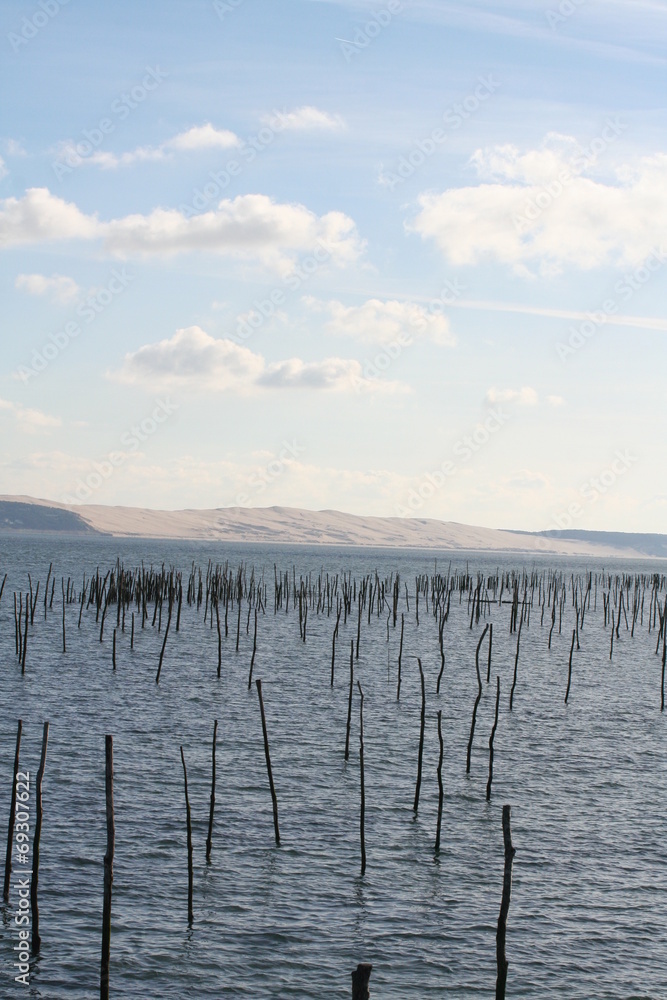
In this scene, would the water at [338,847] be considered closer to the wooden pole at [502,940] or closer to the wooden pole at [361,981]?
the wooden pole at [502,940]

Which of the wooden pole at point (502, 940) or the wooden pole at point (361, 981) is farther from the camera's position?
the wooden pole at point (502, 940)

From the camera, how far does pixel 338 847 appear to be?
44.1 feet

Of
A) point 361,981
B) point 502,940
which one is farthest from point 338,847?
point 361,981

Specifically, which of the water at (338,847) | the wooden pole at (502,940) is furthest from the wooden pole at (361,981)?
the water at (338,847)

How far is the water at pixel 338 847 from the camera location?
1013cm

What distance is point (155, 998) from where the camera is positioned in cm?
938

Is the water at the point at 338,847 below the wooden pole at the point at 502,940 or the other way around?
below

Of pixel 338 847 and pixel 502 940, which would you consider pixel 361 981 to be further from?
pixel 338 847

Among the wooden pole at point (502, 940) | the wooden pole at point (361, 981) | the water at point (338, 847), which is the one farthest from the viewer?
the water at point (338, 847)

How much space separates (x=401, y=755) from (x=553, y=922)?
7578 mm

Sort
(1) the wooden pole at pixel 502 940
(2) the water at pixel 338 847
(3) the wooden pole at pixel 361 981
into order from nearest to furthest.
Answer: (3) the wooden pole at pixel 361 981 → (1) the wooden pole at pixel 502 940 → (2) the water at pixel 338 847

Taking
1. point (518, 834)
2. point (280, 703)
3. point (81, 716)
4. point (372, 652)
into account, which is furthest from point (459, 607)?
point (518, 834)

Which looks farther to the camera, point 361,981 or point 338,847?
point 338,847

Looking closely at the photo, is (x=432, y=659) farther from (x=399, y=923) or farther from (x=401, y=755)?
(x=399, y=923)
